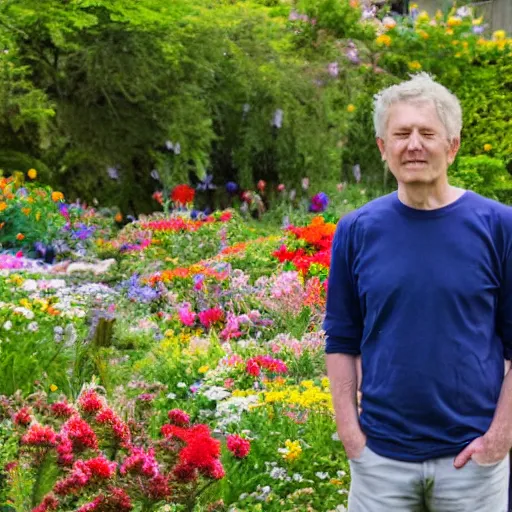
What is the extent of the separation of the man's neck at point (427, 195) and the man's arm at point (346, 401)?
0.42 metres

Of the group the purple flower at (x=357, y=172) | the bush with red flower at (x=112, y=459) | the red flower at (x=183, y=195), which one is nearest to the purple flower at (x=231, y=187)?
the red flower at (x=183, y=195)

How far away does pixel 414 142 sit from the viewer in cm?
225

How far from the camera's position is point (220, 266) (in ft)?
25.5

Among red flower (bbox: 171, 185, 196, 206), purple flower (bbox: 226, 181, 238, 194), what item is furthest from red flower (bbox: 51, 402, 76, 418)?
purple flower (bbox: 226, 181, 238, 194)

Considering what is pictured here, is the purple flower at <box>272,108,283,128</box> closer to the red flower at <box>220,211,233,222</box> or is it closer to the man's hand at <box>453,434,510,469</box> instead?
the red flower at <box>220,211,233,222</box>

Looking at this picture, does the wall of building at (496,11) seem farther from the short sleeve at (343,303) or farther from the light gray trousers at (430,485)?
the light gray trousers at (430,485)

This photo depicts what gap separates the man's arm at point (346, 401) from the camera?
2328 mm

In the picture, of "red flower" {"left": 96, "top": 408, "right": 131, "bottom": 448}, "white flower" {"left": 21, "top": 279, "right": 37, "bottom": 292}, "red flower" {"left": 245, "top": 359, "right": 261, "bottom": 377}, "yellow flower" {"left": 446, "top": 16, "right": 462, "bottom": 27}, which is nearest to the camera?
"red flower" {"left": 96, "top": 408, "right": 131, "bottom": 448}

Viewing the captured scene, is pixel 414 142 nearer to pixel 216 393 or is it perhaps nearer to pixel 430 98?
pixel 430 98

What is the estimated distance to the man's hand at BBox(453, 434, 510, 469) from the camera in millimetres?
2205

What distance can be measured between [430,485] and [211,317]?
4429 millimetres

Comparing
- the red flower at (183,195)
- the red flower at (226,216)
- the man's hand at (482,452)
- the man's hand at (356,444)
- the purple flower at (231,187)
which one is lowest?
the purple flower at (231,187)

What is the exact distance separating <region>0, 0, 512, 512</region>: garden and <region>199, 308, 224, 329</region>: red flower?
17mm

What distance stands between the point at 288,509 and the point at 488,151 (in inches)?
412
